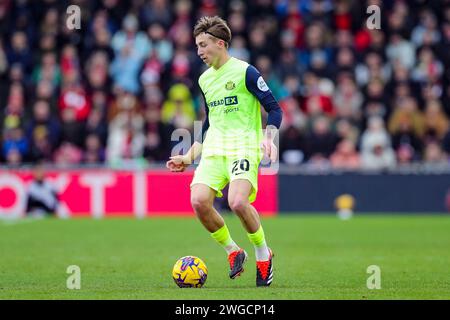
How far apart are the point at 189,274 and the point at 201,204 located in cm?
65

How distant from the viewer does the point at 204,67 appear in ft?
72.9

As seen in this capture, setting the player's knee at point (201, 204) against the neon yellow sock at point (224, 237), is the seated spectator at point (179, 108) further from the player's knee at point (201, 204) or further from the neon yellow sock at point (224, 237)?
the player's knee at point (201, 204)

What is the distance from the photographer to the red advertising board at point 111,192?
68.0ft

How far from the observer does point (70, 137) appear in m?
21.5

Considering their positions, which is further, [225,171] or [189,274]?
[225,171]

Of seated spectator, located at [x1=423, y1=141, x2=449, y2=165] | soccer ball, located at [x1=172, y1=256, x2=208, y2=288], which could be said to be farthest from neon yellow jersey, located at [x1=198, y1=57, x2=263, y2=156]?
seated spectator, located at [x1=423, y1=141, x2=449, y2=165]

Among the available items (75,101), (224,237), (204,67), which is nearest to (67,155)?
(75,101)

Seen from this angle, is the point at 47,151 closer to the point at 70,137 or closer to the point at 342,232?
the point at 70,137

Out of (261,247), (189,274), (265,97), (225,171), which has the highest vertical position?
(265,97)

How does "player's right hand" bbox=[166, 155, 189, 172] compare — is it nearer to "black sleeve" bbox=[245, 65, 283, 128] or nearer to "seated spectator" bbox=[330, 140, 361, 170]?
"black sleeve" bbox=[245, 65, 283, 128]

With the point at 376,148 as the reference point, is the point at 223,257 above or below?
below

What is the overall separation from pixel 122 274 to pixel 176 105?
11.0 m

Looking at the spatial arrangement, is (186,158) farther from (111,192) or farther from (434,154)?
(434,154)

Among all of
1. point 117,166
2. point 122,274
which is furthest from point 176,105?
point 122,274
